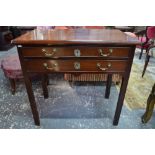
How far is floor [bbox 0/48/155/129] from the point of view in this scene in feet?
5.21

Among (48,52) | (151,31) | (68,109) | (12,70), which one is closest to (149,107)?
(68,109)

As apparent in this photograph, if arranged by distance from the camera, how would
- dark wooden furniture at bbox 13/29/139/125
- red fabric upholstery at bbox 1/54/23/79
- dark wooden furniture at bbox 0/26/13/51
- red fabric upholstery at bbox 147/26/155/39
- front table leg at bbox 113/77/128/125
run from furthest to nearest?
1. dark wooden furniture at bbox 0/26/13/51
2. red fabric upholstery at bbox 147/26/155/39
3. red fabric upholstery at bbox 1/54/23/79
4. front table leg at bbox 113/77/128/125
5. dark wooden furniture at bbox 13/29/139/125

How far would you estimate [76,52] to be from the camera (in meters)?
1.17

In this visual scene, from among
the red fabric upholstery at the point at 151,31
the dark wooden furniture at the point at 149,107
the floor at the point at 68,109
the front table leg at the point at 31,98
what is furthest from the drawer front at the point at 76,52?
the red fabric upholstery at the point at 151,31

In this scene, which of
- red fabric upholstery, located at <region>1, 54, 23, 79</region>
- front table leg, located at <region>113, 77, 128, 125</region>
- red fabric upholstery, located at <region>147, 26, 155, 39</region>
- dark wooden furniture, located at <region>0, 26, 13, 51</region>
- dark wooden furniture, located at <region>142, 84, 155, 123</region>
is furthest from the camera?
dark wooden furniture, located at <region>0, 26, 13, 51</region>

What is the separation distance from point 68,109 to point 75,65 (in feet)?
2.34

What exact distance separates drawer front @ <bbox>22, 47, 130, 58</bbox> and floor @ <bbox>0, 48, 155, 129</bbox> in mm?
723

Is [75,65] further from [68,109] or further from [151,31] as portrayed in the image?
[151,31]

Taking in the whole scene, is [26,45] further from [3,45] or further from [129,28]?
[129,28]

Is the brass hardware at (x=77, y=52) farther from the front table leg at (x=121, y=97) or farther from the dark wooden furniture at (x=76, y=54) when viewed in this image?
the front table leg at (x=121, y=97)

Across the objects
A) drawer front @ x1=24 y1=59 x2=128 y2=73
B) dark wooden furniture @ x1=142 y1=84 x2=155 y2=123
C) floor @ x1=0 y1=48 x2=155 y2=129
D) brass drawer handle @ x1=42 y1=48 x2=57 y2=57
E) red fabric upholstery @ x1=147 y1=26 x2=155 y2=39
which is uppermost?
brass drawer handle @ x1=42 y1=48 x2=57 y2=57

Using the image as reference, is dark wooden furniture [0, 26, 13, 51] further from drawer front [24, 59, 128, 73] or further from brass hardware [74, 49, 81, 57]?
brass hardware [74, 49, 81, 57]

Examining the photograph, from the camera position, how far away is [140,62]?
10.4 feet

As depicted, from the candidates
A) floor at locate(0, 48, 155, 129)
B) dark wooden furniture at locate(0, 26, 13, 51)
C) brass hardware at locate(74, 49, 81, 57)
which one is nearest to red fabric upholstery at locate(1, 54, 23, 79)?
floor at locate(0, 48, 155, 129)
